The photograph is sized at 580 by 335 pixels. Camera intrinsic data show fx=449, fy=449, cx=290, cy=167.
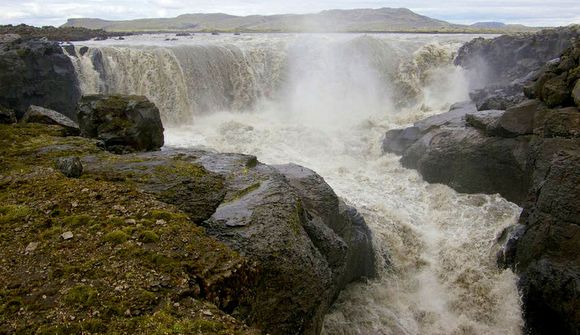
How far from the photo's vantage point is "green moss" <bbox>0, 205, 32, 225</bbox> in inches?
238

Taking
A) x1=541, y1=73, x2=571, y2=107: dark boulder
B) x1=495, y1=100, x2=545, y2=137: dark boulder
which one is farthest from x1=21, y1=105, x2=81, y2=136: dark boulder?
x1=495, y1=100, x2=545, y2=137: dark boulder

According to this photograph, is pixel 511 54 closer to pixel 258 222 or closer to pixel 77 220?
Result: pixel 258 222

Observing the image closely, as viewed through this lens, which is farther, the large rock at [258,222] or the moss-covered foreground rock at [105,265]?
the large rock at [258,222]

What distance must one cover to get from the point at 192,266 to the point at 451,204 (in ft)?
50.9

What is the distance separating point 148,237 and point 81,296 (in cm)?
125

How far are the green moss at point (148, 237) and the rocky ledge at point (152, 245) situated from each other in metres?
0.02

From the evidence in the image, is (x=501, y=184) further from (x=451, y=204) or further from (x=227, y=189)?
(x=227, y=189)

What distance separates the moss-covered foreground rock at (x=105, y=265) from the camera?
462 cm

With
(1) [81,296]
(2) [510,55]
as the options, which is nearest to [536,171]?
(1) [81,296]

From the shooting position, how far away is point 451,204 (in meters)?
18.9

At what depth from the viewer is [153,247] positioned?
5762mm

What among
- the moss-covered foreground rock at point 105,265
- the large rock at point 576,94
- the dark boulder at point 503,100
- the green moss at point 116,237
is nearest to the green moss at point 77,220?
the moss-covered foreground rock at point 105,265

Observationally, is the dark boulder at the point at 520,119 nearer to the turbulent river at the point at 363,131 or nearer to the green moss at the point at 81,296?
the turbulent river at the point at 363,131

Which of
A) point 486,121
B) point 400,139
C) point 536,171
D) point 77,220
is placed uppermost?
point 77,220
